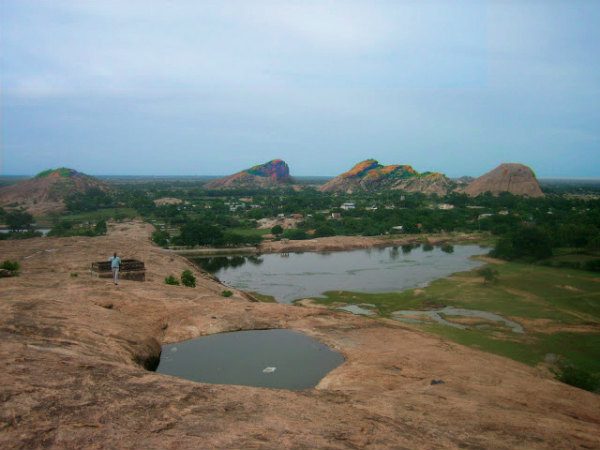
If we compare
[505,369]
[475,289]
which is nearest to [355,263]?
[475,289]

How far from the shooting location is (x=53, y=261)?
2719 centimetres

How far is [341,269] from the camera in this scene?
43.5 metres

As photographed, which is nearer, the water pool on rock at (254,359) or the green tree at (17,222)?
the water pool on rock at (254,359)

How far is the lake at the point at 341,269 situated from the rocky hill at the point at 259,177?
128 metres

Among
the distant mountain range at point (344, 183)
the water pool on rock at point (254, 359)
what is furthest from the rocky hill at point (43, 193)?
the water pool on rock at point (254, 359)

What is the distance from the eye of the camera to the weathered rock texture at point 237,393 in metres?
6.79

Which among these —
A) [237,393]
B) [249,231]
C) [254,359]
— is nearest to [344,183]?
[249,231]

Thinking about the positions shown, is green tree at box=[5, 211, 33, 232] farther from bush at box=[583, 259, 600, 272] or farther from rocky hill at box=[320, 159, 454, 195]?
rocky hill at box=[320, 159, 454, 195]

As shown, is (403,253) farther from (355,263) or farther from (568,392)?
(568,392)

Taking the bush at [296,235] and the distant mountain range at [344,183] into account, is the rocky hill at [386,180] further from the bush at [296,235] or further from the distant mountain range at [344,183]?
the bush at [296,235]

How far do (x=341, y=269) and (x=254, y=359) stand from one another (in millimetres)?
31267

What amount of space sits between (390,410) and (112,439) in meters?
4.98

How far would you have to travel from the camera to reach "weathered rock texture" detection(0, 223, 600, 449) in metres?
6.79

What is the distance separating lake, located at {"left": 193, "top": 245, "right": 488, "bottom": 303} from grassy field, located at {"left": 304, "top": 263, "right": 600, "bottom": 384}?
2511 mm
